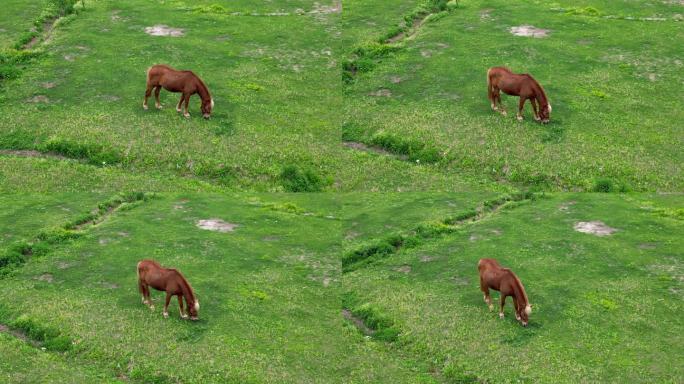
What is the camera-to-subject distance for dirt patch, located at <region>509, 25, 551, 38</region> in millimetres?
66625

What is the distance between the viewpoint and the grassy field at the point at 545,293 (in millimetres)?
40000

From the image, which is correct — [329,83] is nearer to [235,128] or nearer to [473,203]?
[235,128]

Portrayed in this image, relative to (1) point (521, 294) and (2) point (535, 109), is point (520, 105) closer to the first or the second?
(2) point (535, 109)

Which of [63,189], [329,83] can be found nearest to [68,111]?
[63,189]

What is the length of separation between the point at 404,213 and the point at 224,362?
1530 centimetres

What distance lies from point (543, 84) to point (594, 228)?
456 inches

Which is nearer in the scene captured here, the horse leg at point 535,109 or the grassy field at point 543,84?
the grassy field at point 543,84

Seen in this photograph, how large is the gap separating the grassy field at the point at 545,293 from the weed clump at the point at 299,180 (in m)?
3.05

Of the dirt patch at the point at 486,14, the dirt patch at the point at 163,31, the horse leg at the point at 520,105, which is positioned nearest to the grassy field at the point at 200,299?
the horse leg at the point at 520,105

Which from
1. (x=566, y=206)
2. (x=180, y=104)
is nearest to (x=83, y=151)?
(x=180, y=104)

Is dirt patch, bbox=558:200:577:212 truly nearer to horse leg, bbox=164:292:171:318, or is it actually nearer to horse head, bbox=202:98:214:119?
horse head, bbox=202:98:214:119

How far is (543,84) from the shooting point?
59.8 m

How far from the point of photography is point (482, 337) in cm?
4166

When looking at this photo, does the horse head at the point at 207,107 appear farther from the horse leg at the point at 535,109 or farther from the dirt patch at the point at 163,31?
the horse leg at the point at 535,109
